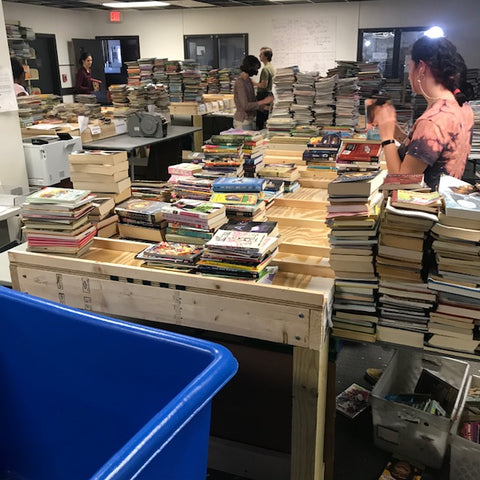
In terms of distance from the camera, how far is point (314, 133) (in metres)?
4.81

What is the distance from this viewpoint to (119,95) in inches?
277

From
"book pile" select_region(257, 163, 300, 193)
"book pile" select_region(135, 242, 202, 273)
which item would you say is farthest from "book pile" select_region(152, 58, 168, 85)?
"book pile" select_region(135, 242, 202, 273)

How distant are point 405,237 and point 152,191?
1.48 metres

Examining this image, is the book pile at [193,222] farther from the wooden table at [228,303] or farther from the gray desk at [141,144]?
the gray desk at [141,144]

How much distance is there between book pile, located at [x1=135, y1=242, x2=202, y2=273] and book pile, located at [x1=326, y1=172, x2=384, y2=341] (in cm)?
53

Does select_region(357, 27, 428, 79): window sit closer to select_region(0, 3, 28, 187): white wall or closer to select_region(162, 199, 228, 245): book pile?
select_region(0, 3, 28, 187): white wall

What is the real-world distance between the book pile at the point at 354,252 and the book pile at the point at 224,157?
1.23 metres

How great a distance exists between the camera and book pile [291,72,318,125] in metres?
5.17

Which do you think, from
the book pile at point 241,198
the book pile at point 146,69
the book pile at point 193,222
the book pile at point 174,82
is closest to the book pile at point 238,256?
the book pile at point 193,222

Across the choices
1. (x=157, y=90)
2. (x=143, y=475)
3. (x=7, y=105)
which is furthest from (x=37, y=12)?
(x=143, y=475)

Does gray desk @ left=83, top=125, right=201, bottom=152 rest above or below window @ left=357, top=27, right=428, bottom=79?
below

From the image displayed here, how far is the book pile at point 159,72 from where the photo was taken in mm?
8047

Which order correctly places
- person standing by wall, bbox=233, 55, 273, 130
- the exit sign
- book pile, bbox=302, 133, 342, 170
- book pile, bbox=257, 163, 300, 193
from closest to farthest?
book pile, bbox=257, 163, 300, 193, book pile, bbox=302, 133, 342, 170, person standing by wall, bbox=233, 55, 273, 130, the exit sign

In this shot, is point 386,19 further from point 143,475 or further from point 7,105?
point 143,475
